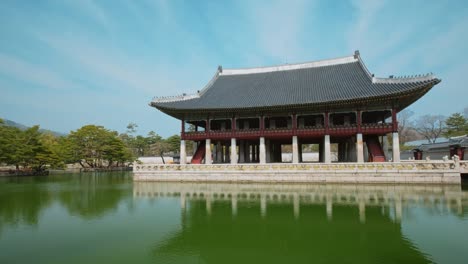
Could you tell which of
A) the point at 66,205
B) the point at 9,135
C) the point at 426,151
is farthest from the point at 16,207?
the point at 426,151

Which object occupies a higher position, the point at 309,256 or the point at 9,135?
the point at 9,135

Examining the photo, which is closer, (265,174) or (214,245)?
(214,245)

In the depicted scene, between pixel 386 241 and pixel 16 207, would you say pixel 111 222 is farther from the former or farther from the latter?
pixel 386 241

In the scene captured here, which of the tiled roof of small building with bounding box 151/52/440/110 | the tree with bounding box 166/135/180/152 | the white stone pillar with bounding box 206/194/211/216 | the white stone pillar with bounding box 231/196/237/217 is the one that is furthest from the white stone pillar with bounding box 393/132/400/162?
the tree with bounding box 166/135/180/152

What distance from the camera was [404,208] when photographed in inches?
536

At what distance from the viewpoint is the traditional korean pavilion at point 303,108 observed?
25.5 meters

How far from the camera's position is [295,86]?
31.7 meters

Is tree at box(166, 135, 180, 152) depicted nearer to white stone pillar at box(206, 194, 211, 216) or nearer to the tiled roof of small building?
the tiled roof of small building

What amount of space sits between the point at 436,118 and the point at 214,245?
7625cm

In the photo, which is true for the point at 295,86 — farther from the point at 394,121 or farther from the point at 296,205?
the point at 296,205

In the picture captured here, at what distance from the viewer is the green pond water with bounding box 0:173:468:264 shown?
7797mm

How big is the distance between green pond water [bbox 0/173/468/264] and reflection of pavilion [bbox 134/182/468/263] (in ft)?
0.11

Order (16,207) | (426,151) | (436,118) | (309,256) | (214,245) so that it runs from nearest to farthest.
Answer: (309,256), (214,245), (16,207), (426,151), (436,118)

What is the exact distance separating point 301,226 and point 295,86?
23346mm
